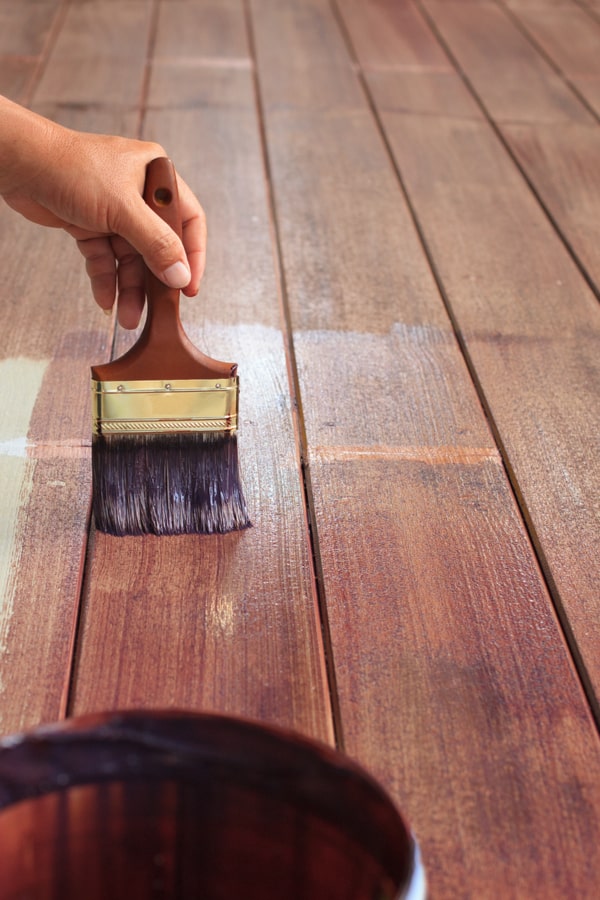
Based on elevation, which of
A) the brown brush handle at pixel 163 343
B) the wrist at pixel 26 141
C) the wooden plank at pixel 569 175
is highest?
the wrist at pixel 26 141

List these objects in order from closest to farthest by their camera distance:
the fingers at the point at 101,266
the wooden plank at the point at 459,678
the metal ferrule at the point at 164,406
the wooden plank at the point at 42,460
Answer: the wooden plank at the point at 459,678 < the wooden plank at the point at 42,460 < the metal ferrule at the point at 164,406 < the fingers at the point at 101,266

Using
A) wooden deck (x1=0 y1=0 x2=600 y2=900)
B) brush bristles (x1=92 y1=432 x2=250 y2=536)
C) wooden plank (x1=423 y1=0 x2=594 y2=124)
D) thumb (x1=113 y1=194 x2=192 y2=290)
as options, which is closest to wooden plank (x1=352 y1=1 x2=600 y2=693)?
wooden deck (x1=0 y1=0 x2=600 y2=900)

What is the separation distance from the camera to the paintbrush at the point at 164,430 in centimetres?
93

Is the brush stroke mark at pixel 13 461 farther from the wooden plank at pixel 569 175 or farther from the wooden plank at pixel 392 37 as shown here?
the wooden plank at pixel 392 37

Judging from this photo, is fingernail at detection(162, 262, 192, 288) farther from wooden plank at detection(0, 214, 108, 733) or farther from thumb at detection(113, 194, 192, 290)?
wooden plank at detection(0, 214, 108, 733)

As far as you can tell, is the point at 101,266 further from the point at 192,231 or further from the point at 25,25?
the point at 25,25

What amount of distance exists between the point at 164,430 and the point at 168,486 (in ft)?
0.19

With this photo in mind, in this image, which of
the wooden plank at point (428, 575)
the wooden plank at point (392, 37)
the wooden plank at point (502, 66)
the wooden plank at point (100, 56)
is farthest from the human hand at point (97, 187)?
the wooden plank at point (392, 37)

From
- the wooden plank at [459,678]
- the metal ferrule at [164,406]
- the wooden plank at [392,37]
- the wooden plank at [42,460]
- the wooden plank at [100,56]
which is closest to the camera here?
the wooden plank at [459,678]

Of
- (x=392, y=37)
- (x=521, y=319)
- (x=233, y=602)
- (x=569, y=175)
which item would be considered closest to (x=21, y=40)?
(x=392, y=37)

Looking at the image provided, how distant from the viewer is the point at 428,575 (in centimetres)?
93

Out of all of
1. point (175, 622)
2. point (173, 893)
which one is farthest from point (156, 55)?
point (173, 893)

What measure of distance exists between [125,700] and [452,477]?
44 cm

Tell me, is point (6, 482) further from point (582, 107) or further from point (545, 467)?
point (582, 107)
